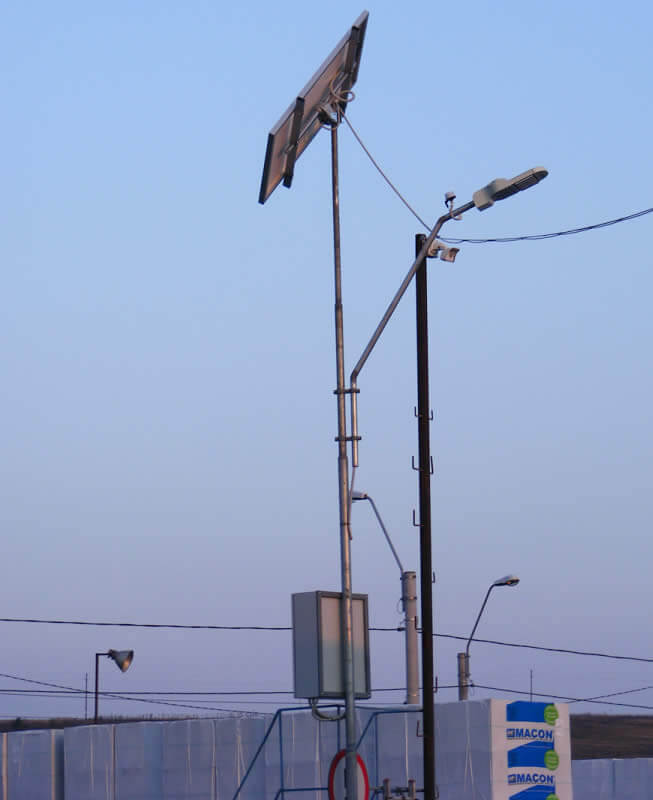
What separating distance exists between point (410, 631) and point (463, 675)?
2.99m

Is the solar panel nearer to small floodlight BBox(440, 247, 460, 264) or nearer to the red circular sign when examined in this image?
small floodlight BBox(440, 247, 460, 264)

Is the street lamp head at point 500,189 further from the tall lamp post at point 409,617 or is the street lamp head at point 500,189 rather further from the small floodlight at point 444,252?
the tall lamp post at point 409,617

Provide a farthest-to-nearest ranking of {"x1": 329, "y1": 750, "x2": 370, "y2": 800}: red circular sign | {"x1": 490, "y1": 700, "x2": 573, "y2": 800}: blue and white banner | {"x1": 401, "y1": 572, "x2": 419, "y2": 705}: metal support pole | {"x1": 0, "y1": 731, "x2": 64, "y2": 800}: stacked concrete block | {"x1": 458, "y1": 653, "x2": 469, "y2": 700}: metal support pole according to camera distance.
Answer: {"x1": 458, "y1": 653, "x2": 469, "y2": 700}: metal support pole < {"x1": 0, "y1": 731, "x2": 64, "y2": 800}: stacked concrete block < {"x1": 401, "y1": 572, "x2": 419, "y2": 705}: metal support pole < {"x1": 490, "y1": 700, "x2": 573, "y2": 800}: blue and white banner < {"x1": 329, "y1": 750, "x2": 370, "y2": 800}: red circular sign

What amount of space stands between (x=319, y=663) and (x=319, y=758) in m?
12.1

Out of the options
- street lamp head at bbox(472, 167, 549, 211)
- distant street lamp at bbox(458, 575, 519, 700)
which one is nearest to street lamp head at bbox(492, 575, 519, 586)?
distant street lamp at bbox(458, 575, 519, 700)

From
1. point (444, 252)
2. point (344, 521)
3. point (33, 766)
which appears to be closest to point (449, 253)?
point (444, 252)

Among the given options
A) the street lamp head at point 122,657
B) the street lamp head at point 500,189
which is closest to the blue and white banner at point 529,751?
the street lamp head at point 500,189

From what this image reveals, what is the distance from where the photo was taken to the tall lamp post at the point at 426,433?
15165 mm

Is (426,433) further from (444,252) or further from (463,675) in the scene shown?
(463,675)

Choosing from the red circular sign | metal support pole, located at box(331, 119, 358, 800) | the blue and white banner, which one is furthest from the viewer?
the blue and white banner

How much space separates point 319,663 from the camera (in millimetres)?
13461

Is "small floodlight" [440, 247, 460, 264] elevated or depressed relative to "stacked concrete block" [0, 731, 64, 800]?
elevated

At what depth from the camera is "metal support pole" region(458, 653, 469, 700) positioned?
32500 millimetres

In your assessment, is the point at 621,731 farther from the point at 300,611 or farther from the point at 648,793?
the point at 300,611
